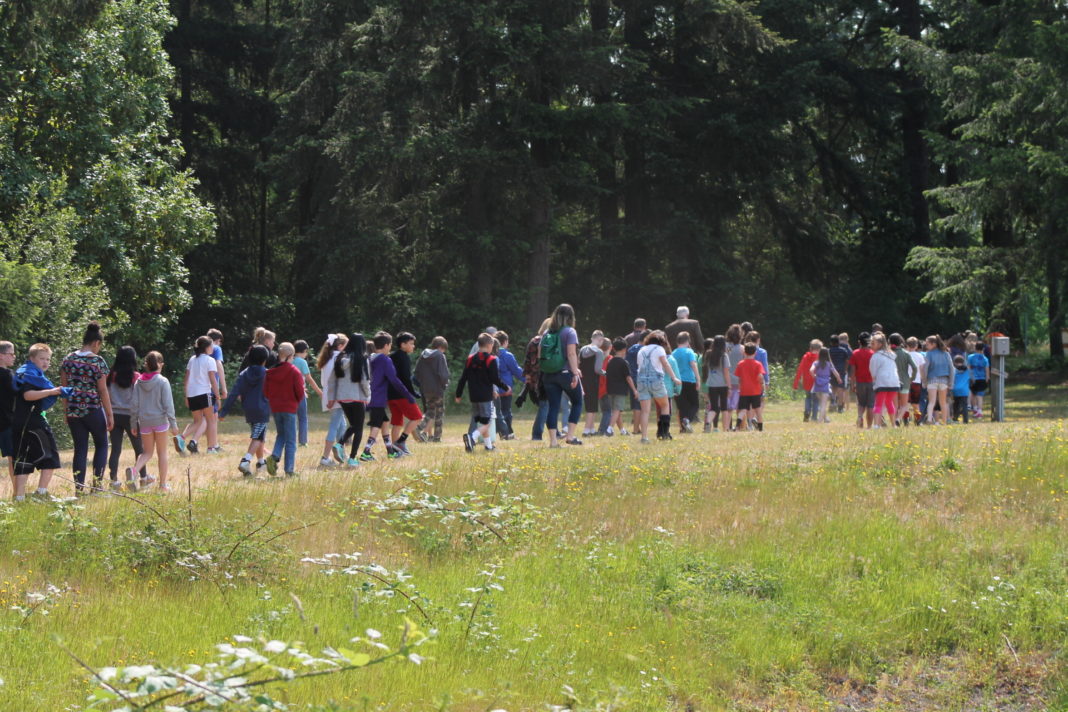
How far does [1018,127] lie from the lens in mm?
27125

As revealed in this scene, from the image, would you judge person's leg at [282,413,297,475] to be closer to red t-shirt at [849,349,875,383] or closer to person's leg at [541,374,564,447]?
person's leg at [541,374,564,447]

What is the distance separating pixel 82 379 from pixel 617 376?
9.34 meters

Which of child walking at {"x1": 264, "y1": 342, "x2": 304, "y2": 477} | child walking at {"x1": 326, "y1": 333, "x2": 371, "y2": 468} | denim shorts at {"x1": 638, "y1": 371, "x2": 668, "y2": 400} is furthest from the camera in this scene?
denim shorts at {"x1": 638, "y1": 371, "x2": 668, "y2": 400}

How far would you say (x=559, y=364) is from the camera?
17.0m

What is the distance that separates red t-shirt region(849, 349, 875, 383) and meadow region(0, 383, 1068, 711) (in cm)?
634

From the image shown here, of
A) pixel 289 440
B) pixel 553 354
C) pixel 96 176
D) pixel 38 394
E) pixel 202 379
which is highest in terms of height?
pixel 96 176

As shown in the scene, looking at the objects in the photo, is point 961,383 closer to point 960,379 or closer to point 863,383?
point 960,379

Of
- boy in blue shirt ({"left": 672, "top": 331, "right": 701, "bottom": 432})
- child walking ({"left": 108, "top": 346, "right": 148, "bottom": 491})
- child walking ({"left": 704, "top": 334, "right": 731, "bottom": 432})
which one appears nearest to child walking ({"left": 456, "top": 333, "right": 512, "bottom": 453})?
boy in blue shirt ({"left": 672, "top": 331, "right": 701, "bottom": 432})

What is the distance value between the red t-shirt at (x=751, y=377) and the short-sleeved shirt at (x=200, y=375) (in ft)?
28.1

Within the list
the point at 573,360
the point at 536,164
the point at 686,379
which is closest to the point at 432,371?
the point at 573,360

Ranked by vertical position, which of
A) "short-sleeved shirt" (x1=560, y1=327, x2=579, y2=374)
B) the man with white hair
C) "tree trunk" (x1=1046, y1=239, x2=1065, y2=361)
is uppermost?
"tree trunk" (x1=1046, y1=239, x2=1065, y2=361)

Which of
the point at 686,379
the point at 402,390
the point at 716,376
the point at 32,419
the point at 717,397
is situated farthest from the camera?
→ the point at 717,397

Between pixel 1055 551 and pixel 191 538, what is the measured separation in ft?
26.3

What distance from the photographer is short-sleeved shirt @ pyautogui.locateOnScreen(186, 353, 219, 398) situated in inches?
675
